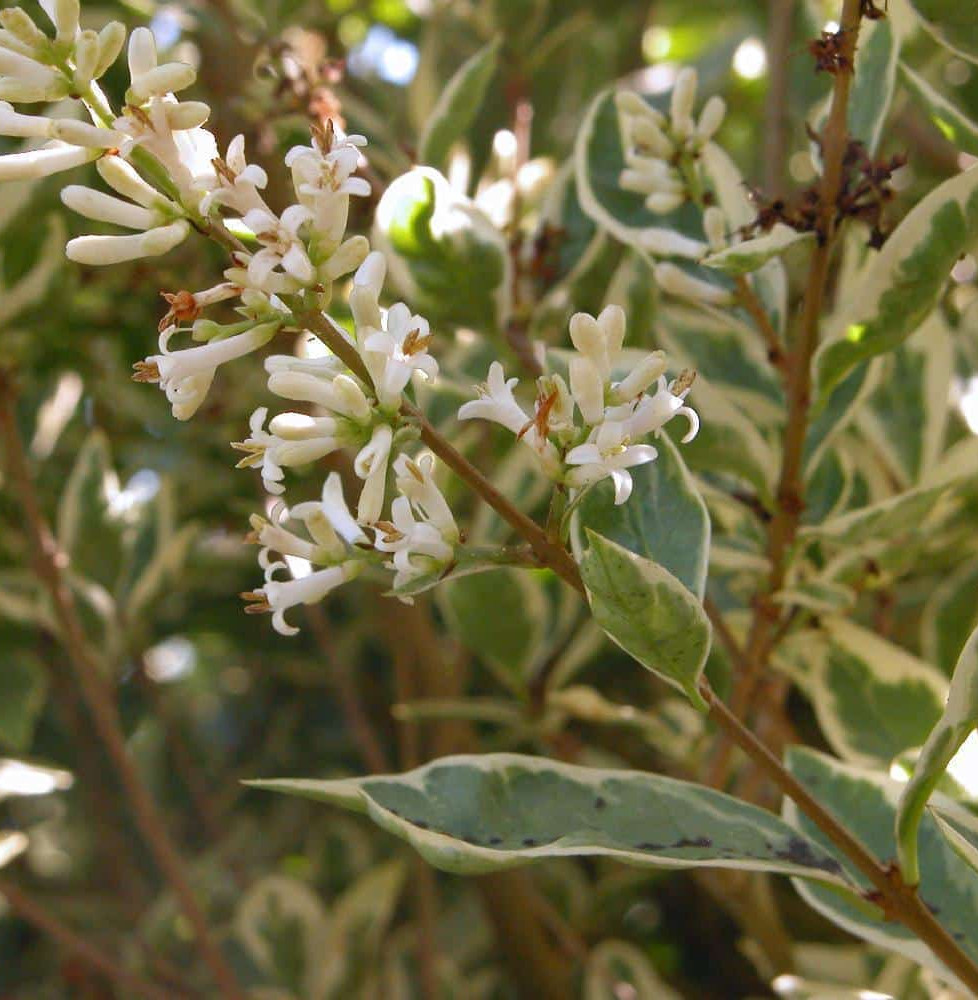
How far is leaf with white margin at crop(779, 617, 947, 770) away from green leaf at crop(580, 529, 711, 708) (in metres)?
0.51

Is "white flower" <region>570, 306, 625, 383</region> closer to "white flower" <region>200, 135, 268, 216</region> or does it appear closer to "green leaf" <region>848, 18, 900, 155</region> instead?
"white flower" <region>200, 135, 268, 216</region>

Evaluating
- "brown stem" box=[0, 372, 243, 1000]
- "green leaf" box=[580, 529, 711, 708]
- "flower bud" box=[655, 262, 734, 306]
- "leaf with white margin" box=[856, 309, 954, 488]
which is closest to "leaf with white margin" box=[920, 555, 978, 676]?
"leaf with white margin" box=[856, 309, 954, 488]

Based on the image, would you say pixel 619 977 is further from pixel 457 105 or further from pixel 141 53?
pixel 141 53

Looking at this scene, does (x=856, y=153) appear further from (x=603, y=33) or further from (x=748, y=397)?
(x=603, y=33)

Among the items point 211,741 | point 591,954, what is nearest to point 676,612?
point 591,954

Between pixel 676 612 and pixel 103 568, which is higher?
pixel 676 612

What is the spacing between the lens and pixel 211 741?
2.38 meters

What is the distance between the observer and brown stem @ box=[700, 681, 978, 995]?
684 mm

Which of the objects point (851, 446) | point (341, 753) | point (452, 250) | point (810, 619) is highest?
point (452, 250)

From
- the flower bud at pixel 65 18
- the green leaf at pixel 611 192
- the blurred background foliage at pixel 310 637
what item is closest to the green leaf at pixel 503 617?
the blurred background foliage at pixel 310 637

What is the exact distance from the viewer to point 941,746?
0.67 m

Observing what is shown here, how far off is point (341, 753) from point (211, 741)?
0.38 meters

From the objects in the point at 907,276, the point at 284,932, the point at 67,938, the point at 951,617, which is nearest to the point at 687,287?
the point at 907,276

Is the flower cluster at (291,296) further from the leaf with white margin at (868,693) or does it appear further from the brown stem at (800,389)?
the leaf with white margin at (868,693)
